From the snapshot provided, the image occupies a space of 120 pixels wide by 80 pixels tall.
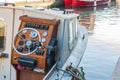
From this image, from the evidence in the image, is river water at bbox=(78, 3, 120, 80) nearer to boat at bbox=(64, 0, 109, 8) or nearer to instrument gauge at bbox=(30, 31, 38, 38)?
instrument gauge at bbox=(30, 31, 38, 38)

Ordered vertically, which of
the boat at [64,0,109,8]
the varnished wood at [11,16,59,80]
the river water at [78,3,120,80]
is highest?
the boat at [64,0,109,8]

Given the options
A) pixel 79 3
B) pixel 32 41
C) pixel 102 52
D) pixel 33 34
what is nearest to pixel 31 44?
pixel 32 41

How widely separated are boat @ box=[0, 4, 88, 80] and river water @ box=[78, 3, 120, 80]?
3.90 m

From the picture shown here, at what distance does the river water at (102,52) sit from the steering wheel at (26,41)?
165 inches

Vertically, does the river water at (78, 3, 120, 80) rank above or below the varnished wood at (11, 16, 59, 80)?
below

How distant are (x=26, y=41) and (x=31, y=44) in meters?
0.12

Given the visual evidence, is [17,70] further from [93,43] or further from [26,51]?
[93,43]

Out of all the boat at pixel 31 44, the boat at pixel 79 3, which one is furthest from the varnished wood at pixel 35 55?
the boat at pixel 79 3

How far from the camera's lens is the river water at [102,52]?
1012cm

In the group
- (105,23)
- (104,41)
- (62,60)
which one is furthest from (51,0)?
(62,60)

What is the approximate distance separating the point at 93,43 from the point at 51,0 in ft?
64.1

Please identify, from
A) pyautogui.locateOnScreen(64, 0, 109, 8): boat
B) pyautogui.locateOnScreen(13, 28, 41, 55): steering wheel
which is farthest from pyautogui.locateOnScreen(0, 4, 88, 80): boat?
pyautogui.locateOnScreen(64, 0, 109, 8): boat

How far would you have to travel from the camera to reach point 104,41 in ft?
50.3

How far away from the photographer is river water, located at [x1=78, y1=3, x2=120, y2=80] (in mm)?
10125
